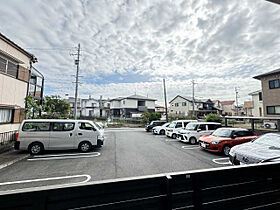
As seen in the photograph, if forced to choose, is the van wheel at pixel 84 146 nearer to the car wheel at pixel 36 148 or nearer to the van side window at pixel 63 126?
the van side window at pixel 63 126

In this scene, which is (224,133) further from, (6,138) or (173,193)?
(6,138)

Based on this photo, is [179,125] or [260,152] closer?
[260,152]

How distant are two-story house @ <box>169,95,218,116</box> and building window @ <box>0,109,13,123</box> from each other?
32683 mm

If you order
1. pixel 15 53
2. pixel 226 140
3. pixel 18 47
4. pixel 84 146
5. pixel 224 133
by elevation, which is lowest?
pixel 84 146

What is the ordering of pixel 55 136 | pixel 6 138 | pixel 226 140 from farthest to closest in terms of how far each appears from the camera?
pixel 6 138 → pixel 226 140 → pixel 55 136

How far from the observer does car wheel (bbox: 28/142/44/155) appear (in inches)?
233

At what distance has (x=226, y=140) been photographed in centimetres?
630

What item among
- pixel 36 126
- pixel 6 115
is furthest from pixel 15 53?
pixel 36 126

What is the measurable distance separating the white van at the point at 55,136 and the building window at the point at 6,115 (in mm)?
2908

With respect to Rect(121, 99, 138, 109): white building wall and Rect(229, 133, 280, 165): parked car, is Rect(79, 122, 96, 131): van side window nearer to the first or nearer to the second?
Rect(229, 133, 280, 165): parked car

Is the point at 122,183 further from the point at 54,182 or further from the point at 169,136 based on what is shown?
the point at 169,136

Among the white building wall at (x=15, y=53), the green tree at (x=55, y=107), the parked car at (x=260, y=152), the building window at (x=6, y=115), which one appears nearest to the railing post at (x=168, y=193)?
the parked car at (x=260, y=152)

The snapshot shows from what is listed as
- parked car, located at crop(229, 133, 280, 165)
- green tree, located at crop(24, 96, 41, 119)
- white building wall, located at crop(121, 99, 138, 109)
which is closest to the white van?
green tree, located at crop(24, 96, 41, 119)

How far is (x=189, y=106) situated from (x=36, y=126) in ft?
111
